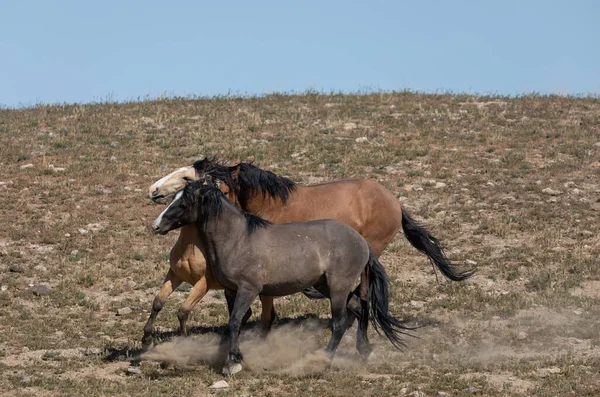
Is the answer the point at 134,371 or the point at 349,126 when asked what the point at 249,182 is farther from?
the point at 349,126

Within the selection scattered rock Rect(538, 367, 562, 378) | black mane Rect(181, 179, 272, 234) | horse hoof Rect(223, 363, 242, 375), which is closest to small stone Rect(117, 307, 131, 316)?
black mane Rect(181, 179, 272, 234)

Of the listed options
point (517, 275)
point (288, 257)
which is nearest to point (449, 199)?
point (517, 275)

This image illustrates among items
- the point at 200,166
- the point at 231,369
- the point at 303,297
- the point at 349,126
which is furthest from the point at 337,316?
the point at 349,126

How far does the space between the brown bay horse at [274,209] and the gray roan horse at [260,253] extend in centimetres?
38

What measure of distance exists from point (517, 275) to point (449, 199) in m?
3.83

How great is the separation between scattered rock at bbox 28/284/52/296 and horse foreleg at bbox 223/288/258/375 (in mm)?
4616

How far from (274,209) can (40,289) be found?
4.10 metres

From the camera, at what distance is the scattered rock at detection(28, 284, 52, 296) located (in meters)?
12.8

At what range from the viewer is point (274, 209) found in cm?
1092

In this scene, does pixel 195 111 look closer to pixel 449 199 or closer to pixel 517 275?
pixel 449 199

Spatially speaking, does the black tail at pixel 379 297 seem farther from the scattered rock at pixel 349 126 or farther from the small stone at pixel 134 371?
the scattered rock at pixel 349 126

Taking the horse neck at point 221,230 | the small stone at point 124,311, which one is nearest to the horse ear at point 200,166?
the horse neck at point 221,230

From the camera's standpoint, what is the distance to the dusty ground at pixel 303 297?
358 inches

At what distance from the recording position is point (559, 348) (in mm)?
10438
